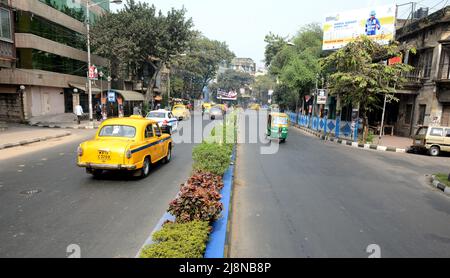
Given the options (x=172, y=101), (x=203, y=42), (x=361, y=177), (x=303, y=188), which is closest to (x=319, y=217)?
(x=303, y=188)

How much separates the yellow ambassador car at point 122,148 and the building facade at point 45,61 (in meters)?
16.0

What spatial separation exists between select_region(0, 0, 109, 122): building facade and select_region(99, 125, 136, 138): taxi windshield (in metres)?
15.8

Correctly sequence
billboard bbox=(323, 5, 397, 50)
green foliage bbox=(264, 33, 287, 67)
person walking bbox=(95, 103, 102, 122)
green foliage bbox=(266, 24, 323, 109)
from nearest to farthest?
1. billboard bbox=(323, 5, 397, 50)
2. person walking bbox=(95, 103, 102, 122)
3. green foliage bbox=(266, 24, 323, 109)
4. green foliage bbox=(264, 33, 287, 67)

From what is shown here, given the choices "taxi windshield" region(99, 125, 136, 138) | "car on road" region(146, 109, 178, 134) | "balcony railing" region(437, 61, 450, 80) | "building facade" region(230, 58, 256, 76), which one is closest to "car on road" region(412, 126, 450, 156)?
"balcony railing" region(437, 61, 450, 80)

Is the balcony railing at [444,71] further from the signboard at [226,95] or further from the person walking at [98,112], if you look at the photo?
the signboard at [226,95]

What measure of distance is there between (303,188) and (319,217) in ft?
7.49

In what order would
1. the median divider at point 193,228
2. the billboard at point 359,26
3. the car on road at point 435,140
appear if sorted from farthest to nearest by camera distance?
the billboard at point 359,26 → the car on road at point 435,140 → the median divider at point 193,228

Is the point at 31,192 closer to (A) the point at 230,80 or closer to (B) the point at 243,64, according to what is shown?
(A) the point at 230,80

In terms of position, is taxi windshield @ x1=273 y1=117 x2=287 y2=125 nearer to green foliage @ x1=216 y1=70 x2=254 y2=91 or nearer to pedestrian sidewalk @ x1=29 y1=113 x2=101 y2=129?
pedestrian sidewalk @ x1=29 y1=113 x2=101 y2=129

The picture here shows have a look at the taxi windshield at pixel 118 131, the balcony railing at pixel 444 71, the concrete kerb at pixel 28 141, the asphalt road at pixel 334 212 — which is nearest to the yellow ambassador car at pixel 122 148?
the taxi windshield at pixel 118 131

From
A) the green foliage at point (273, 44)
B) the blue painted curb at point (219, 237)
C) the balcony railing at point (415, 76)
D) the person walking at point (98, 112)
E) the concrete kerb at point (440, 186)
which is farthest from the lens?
the green foliage at point (273, 44)

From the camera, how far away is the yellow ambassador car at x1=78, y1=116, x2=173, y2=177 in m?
8.19

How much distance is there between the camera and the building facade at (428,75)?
840 inches
